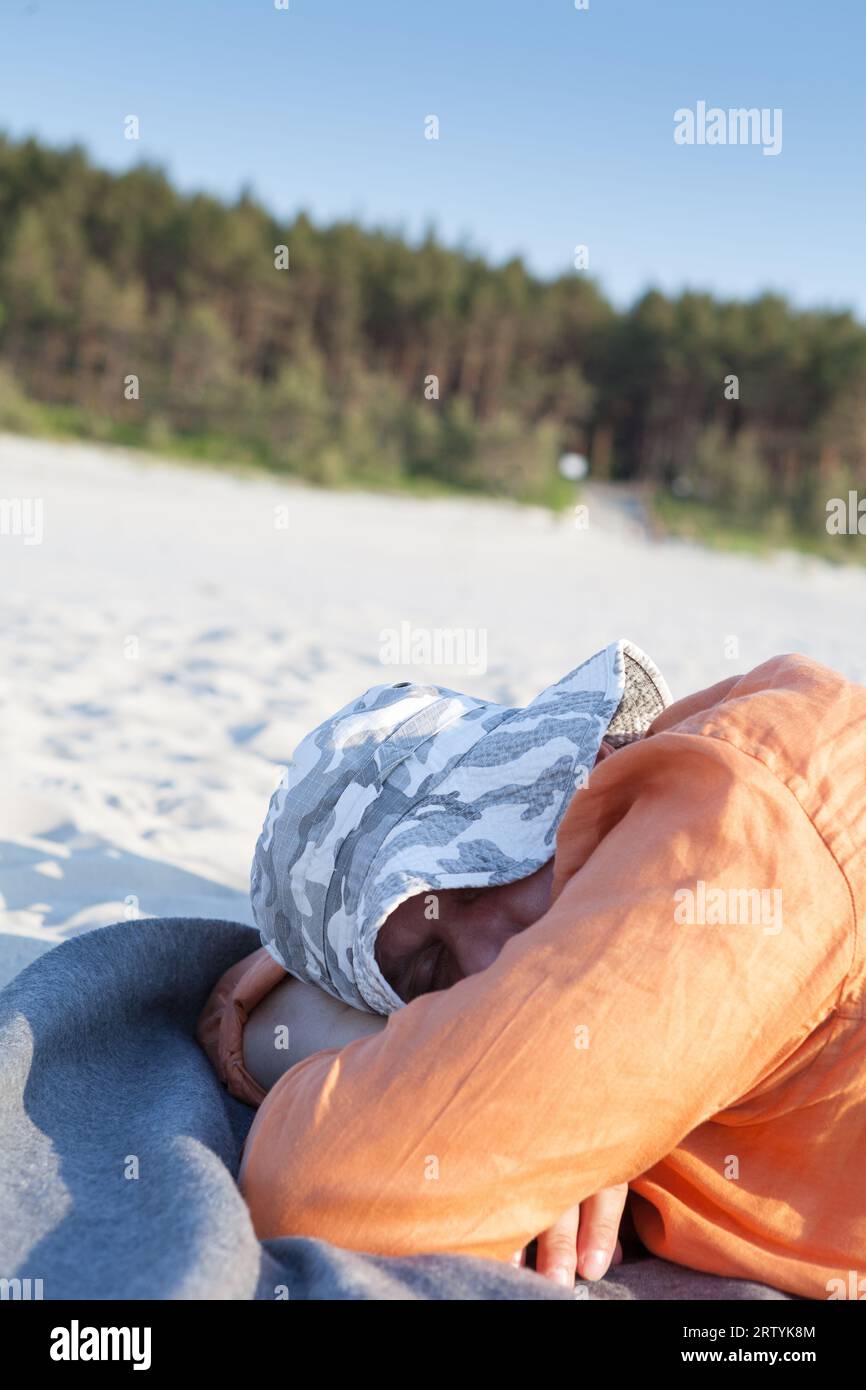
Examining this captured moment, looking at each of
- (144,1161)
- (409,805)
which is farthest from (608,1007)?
(144,1161)

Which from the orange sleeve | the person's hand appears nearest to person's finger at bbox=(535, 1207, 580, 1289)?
the person's hand

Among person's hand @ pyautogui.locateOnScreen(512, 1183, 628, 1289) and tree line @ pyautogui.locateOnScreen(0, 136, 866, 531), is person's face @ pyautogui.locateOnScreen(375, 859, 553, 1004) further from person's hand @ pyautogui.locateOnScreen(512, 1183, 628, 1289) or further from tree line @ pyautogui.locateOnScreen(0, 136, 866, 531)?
tree line @ pyautogui.locateOnScreen(0, 136, 866, 531)

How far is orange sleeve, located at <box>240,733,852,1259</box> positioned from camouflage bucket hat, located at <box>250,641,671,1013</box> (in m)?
0.23

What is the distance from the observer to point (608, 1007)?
1145 mm

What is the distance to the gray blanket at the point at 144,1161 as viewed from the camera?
47.0 inches

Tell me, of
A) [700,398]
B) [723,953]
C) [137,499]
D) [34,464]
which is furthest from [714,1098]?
[700,398]

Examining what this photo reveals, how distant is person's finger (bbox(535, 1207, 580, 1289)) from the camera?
4.46 feet

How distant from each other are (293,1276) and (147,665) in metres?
4.03

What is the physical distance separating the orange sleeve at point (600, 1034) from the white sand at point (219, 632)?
1.25m

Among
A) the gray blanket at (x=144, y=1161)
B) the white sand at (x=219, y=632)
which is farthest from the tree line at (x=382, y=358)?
the gray blanket at (x=144, y=1161)

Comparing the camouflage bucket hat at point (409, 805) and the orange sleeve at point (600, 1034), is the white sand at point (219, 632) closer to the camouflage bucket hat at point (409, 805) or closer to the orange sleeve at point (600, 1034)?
the camouflage bucket hat at point (409, 805)

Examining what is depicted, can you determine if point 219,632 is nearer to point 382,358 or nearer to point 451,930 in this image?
point 451,930
